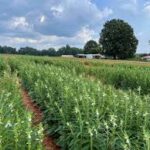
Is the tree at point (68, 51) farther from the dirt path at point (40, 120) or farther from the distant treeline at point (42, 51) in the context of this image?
the dirt path at point (40, 120)

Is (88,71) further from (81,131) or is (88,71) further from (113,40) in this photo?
(113,40)

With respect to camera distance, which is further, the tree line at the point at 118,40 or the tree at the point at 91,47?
the tree at the point at 91,47

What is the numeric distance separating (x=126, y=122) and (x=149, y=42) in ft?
188

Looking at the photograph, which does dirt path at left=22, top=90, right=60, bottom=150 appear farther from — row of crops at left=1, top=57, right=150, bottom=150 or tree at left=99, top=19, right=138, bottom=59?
tree at left=99, top=19, right=138, bottom=59

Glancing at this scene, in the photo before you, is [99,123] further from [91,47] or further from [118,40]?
[91,47]

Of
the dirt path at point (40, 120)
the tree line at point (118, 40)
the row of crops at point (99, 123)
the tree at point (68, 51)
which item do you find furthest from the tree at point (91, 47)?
the row of crops at point (99, 123)

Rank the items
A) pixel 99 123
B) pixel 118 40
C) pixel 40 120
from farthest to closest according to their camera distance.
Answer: pixel 118 40
pixel 40 120
pixel 99 123

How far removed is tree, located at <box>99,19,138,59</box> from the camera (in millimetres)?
84625

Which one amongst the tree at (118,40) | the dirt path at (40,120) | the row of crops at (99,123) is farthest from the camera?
the tree at (118,40)

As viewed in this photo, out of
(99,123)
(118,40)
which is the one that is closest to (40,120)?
(99,123)

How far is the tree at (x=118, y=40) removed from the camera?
84625mm

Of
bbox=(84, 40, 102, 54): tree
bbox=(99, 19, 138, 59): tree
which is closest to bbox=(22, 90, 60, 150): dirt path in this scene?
bbox=(99, 19, 138, 59): tree

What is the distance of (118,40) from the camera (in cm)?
8688

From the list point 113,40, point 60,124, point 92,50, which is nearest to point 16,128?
point 60,124
